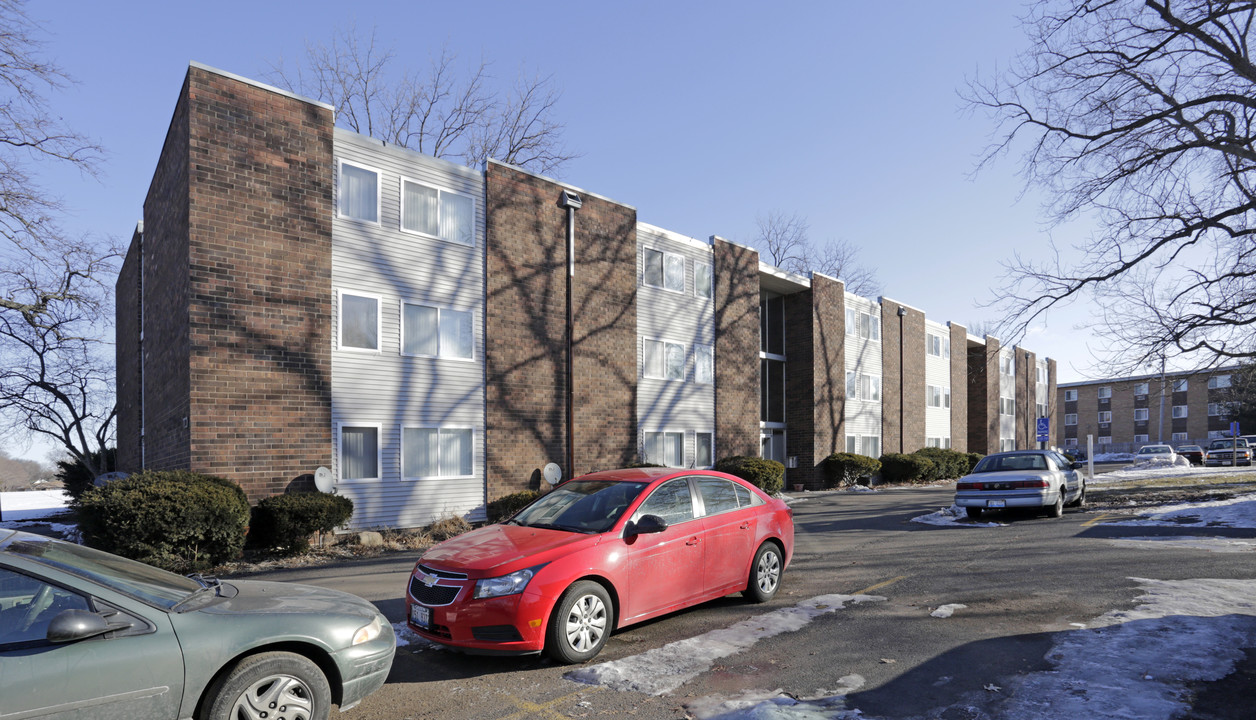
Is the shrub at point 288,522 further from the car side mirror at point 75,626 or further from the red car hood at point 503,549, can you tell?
the car side mirror at point 75,626

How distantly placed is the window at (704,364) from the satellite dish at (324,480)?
12.9m

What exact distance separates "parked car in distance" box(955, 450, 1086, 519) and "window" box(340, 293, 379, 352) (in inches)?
503

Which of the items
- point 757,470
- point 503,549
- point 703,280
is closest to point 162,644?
point 503,549

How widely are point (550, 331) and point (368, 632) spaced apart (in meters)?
14.6

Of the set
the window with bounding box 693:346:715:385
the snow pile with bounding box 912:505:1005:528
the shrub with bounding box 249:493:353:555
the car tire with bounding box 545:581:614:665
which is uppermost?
the window with bounding box 693:346:715:385

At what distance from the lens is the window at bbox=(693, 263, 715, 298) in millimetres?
24328

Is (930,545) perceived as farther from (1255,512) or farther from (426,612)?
(426,612)

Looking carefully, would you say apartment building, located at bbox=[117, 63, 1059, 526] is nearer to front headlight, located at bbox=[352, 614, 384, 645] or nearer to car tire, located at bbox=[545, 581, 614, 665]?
car tire, located at bbox=[545, 581, 614, 665]

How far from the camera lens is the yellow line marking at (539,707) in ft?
15.0

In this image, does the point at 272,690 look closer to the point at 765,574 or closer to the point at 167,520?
the point at 765,574

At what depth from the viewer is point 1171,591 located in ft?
24.5

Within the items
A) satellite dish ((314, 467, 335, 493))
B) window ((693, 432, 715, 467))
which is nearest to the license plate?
satellite dish ((314, 467, 335, 493))

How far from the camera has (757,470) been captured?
→ 22.5 metres

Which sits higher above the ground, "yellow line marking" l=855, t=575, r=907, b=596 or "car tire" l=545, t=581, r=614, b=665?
"car tire" l=545, t=581, r=614, b=665
